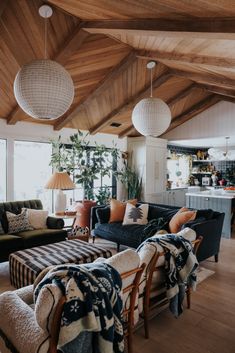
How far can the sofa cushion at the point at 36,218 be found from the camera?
434 centimetres

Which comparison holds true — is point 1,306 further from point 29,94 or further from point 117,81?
point 117,81

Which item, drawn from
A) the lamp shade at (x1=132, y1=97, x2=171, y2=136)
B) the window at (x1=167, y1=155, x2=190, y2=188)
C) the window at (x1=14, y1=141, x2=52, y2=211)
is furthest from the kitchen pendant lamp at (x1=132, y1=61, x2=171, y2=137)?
the window at (x1=167, y1=155, x2=190, y2=188)

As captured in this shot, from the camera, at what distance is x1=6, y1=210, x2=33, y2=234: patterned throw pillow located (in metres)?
4.04

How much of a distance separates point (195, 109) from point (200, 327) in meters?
6.04

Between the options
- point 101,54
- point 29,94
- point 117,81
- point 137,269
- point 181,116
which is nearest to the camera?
point 137,269

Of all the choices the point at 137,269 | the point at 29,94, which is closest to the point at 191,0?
the point at 29,94

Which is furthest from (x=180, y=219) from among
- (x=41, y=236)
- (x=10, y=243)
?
(x=10, y=243)

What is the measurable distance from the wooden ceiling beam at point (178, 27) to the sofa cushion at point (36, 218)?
303 centimetres

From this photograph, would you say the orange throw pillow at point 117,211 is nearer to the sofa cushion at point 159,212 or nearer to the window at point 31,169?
the sofa cushion at point 159,212

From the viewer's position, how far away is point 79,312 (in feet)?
4.35

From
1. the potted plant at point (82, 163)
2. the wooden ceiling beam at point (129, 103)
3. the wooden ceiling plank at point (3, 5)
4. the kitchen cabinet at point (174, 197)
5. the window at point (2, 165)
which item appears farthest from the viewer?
the kitchen cabinet at point (174, 197)

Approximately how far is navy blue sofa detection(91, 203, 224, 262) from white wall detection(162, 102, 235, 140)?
348 centimetres

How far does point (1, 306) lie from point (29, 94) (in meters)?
1.52

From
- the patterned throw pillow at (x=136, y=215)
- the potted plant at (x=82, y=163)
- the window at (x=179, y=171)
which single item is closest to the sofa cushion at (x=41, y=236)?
the patterned throw pillow at (x=136, y=215)
